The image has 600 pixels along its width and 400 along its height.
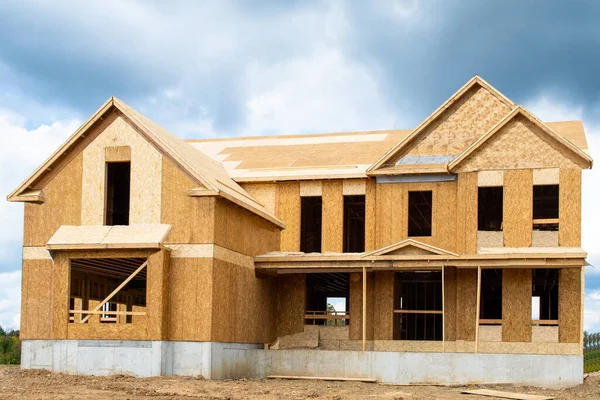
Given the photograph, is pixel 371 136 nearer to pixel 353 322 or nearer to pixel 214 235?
pixel 353 322

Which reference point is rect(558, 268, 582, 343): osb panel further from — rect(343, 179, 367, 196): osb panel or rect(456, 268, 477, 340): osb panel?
rect(343, 179, 367, 196): osb panel

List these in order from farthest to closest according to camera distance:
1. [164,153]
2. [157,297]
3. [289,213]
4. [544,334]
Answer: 1. [289,213]
2. [544,334]
3. [164,153]
4. [157,297]

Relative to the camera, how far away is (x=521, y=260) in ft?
97.2

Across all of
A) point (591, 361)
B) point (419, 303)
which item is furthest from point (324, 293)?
point (591, 361)

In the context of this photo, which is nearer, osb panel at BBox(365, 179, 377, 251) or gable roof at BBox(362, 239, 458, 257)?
gable roof at BBox(362, 239, 458, 257)

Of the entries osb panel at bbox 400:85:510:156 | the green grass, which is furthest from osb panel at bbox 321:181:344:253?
the green grass

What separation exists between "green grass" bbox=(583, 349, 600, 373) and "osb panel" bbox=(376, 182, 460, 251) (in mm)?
24027

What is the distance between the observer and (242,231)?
30703mm

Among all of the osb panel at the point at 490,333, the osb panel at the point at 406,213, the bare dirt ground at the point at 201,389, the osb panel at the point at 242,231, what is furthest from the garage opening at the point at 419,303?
the bare dirt ground at the point at 201,389

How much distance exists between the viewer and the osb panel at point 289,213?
35406mm

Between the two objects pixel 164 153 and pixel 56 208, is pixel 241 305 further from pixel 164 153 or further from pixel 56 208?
pixel 56 208

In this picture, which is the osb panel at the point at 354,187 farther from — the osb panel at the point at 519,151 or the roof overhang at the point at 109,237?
the roof overhang at the point at 109,237

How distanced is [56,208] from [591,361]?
3996cm

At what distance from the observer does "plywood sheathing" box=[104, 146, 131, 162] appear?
29.3 meters
